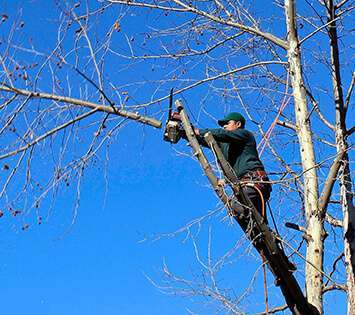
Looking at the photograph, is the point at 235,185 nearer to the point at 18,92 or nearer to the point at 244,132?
the point at 244,132

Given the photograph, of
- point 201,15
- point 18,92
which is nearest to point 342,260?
point 201,15

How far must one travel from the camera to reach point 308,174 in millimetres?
7371

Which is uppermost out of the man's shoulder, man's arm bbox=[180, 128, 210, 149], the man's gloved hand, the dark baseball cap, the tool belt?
the dark baseball cap

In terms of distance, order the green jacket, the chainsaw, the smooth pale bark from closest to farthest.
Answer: the chainsaw, the green jacket, the smooth pale bark

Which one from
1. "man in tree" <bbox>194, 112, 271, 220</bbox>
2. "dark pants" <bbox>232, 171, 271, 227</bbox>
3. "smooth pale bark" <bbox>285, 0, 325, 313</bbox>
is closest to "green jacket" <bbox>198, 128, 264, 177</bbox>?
"man in tree" <bbox>194, 112, 271, 220</bbox>

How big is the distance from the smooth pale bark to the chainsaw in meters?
1.17

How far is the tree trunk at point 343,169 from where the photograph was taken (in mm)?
7605

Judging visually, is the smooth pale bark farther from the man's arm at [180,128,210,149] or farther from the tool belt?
the man's arm at [180,128,210,149]

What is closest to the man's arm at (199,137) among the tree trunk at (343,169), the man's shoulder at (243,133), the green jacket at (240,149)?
the green jacket at (240,149)

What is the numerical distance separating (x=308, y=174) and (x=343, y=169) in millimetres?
500

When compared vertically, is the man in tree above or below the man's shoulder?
below

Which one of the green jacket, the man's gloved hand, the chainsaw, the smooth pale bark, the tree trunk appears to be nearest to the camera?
the man's gloved hand

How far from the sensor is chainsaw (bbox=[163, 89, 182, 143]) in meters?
6.55

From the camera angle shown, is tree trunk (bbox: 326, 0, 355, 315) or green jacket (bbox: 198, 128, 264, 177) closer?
green jacket (bbox: 198, 128, 264, 177)
